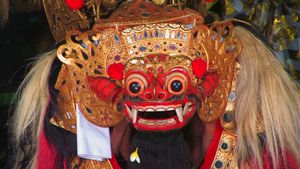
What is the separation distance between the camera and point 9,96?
273 centimetres

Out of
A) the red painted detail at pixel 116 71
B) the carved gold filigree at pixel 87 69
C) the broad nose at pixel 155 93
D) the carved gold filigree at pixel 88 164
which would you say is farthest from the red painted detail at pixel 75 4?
the carved gold filigree at pixel 88 164

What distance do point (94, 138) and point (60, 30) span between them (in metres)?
0.30

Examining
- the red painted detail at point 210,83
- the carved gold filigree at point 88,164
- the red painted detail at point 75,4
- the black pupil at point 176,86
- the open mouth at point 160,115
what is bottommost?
the carved gold filigree at point 88,164

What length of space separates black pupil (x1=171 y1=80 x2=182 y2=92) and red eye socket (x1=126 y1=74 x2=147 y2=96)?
0.07m

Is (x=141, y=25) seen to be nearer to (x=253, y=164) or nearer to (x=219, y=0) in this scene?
(x=253, y=164)

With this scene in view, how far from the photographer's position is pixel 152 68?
1.83m

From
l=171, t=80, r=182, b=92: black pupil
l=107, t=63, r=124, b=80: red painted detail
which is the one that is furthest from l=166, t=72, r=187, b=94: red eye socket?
l=107, t=63, r=124, b=80: red painted detail

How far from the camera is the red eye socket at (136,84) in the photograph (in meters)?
1.82

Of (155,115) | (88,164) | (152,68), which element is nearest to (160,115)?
(155,115)

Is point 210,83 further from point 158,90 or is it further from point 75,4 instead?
point 75,4

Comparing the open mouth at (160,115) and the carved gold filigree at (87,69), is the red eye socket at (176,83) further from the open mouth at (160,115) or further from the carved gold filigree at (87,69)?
the carved gold filigree at (87,69)

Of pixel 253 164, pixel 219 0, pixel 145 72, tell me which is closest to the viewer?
pixel 145 72

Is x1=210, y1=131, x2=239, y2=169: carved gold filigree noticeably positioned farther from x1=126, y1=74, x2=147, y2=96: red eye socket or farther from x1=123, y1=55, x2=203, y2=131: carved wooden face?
x1=126, y1=74, x2=147, y2=96: red eye socket

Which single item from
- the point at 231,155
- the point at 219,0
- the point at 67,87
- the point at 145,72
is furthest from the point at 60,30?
the point at 219,0
